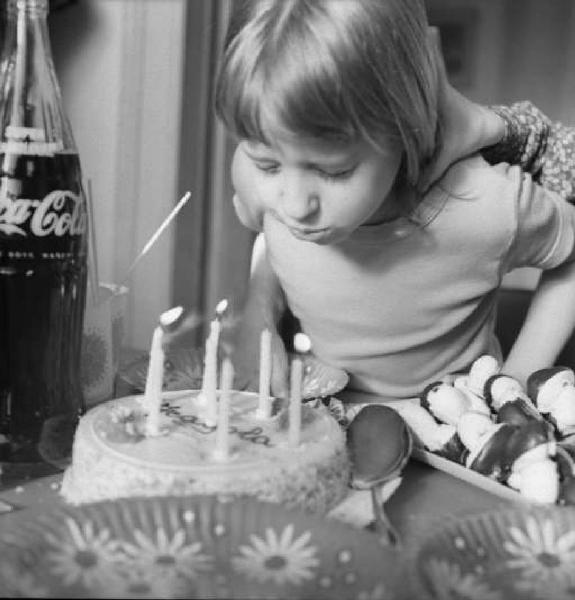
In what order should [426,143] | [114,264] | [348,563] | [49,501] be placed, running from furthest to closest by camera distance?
[114,264], [426,143], [49,501], [348,563]

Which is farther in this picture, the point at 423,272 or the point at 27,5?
the point at 423,272

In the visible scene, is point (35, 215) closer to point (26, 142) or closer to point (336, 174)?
point (26, 142)

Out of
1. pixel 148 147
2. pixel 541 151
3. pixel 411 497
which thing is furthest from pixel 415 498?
pixel 148 147

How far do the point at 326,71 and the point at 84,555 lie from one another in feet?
1.07

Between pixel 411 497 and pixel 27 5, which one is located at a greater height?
pixel 27 5

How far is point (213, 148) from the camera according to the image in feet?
4.36

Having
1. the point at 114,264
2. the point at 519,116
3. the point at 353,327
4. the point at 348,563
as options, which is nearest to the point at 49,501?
the point at 348,563

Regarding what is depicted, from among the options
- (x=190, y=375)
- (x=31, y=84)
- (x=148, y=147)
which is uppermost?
(x=31, y=84)

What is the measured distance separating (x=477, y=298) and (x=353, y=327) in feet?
0.38

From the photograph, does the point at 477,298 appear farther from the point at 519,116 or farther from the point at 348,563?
the point at 348,563

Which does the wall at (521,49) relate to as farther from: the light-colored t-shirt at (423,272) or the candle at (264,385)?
the candle at (264,385)

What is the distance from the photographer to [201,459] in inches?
20.0

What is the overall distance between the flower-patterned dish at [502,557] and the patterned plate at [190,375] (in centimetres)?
28

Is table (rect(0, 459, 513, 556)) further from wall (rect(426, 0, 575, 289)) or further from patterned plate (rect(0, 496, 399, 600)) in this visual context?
wall (rect(426, 0, 575, 289))
